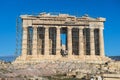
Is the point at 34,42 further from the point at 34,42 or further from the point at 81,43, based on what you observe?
the point at 81,43

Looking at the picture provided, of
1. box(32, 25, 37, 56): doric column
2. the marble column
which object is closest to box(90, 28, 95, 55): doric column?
the marble column

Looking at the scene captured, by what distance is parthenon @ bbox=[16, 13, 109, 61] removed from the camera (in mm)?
116375

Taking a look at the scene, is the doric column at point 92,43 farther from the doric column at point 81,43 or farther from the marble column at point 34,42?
the marble column at point 34,42

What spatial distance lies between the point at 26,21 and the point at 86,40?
67.3ft

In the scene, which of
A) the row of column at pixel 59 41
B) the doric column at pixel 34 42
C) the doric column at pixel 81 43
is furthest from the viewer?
the doric column at pixel 81 43

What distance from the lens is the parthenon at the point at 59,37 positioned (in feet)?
382

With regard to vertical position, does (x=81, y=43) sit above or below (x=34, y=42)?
below

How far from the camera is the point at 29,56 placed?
11494 centimetres

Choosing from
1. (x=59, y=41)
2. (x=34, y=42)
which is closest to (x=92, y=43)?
(x=59, y=41)

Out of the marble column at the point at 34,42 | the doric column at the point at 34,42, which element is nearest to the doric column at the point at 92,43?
the marble column at the point at 34,42

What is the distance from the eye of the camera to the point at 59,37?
11838cm

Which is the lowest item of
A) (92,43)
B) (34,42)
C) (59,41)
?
(92,43)

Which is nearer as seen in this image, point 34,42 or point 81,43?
point 34,42

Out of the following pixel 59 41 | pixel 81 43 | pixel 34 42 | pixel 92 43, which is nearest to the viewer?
pixel 34 42
